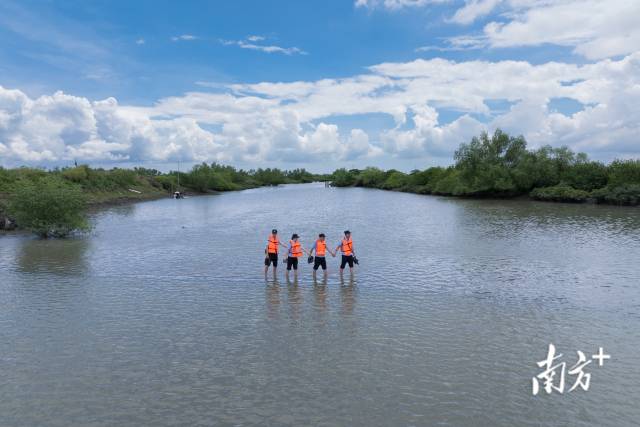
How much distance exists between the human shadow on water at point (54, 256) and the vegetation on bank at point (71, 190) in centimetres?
203

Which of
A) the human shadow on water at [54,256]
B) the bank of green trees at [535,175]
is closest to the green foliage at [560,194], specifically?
the bank of green trees at [535,175]

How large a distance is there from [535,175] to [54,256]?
74174 mm

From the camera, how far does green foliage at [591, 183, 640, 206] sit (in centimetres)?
6031

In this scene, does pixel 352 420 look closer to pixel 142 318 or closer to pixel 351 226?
pixel 142 318

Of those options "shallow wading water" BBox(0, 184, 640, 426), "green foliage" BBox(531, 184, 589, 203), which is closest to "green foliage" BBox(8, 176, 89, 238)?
"shallow wading water" BBox(0, 184, 640, 426)

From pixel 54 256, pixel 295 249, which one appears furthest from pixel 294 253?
pixel 54 256

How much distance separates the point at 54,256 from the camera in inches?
1046

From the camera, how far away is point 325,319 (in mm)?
14031

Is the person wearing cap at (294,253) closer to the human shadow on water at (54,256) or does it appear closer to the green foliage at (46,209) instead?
the human shadow on water at (54,256)

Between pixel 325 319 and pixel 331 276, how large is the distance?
20.3 ft

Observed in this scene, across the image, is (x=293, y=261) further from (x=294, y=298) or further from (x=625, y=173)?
(x=625, y=173)

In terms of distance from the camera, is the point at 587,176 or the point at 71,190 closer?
the point at 71,190

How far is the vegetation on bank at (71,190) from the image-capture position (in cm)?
3488

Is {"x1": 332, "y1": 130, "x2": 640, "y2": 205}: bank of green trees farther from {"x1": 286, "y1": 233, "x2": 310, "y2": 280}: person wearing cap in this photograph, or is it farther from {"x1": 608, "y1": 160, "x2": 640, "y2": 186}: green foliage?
{"x1": 286, "y1": 233, "x2": 310, "y2": 280}: person wearing cap
